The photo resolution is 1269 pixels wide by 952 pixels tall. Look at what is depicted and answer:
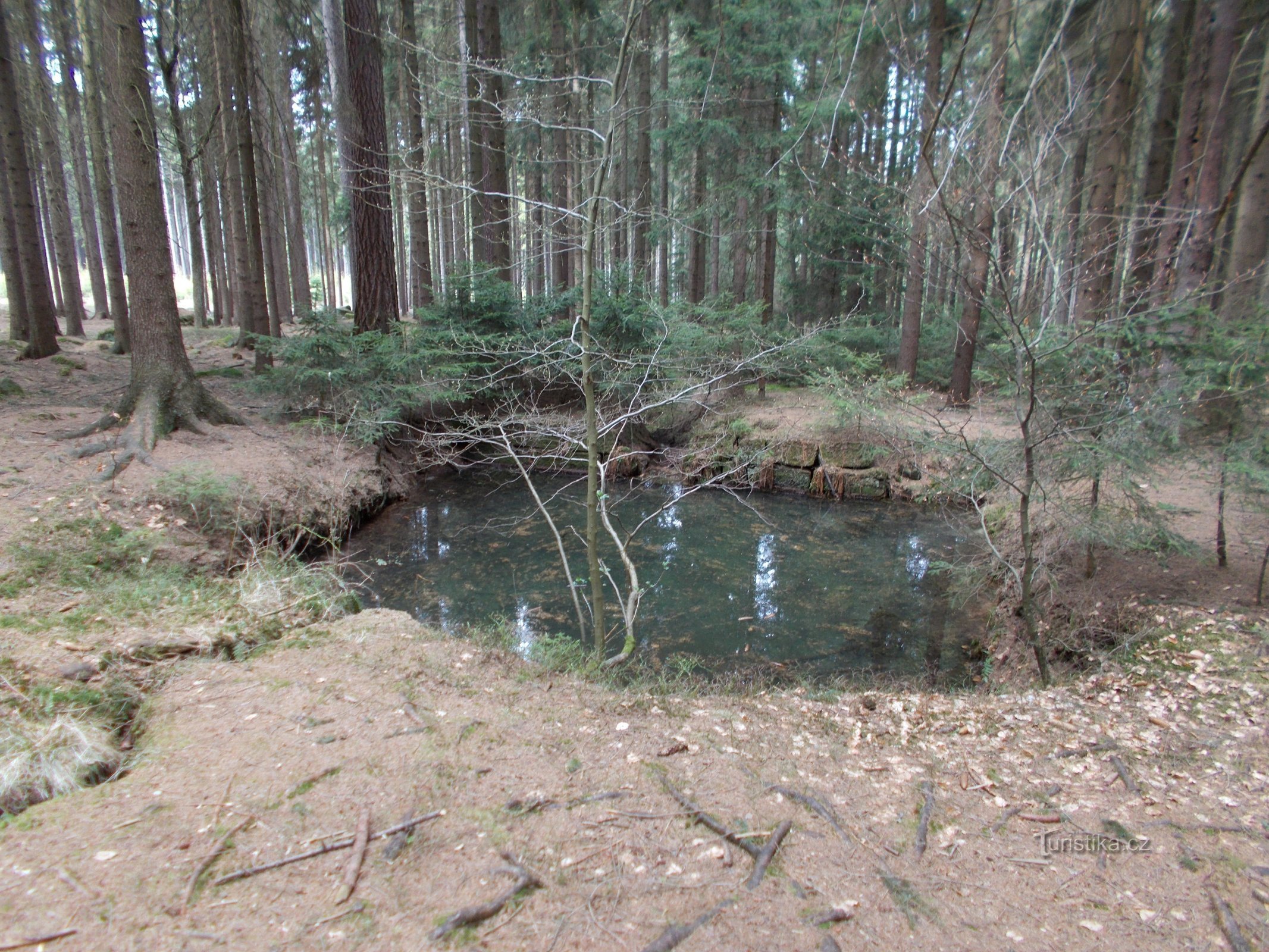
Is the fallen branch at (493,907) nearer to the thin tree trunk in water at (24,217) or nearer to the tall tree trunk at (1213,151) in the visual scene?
the tall tree trunk at (1213,151)

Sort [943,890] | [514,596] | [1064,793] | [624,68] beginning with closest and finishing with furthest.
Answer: [943,890] < [1064,793] < [624,68] < [514,596]

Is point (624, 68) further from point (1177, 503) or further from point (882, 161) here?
point (882, 161)

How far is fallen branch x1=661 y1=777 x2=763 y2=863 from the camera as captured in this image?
2633mm

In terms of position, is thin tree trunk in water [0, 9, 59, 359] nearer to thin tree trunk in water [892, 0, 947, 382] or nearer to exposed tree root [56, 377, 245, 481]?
exposed tree root [56, 377, 245, 481]

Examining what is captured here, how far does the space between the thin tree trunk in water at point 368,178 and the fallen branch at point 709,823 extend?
9.91m

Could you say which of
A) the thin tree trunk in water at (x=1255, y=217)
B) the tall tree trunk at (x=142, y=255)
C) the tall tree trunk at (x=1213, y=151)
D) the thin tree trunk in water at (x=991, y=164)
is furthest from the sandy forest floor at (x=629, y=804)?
the thin tree trunk in water at (x=1255, y=217)

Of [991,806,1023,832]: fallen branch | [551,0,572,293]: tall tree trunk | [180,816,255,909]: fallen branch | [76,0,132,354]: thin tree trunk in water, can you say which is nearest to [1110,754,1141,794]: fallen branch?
[991,806,1023,832]: fallen branch

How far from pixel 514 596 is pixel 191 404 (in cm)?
494

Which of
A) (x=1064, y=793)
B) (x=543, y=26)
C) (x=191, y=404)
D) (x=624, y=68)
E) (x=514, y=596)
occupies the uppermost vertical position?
(x=543, y=26)

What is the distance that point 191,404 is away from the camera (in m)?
8.21

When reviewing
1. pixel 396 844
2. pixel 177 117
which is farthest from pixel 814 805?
pixel 177 117

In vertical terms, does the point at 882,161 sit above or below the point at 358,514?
above

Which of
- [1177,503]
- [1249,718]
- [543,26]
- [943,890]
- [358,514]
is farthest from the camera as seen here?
[543,26]

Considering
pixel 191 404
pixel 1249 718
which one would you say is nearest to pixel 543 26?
pixel 191 404
